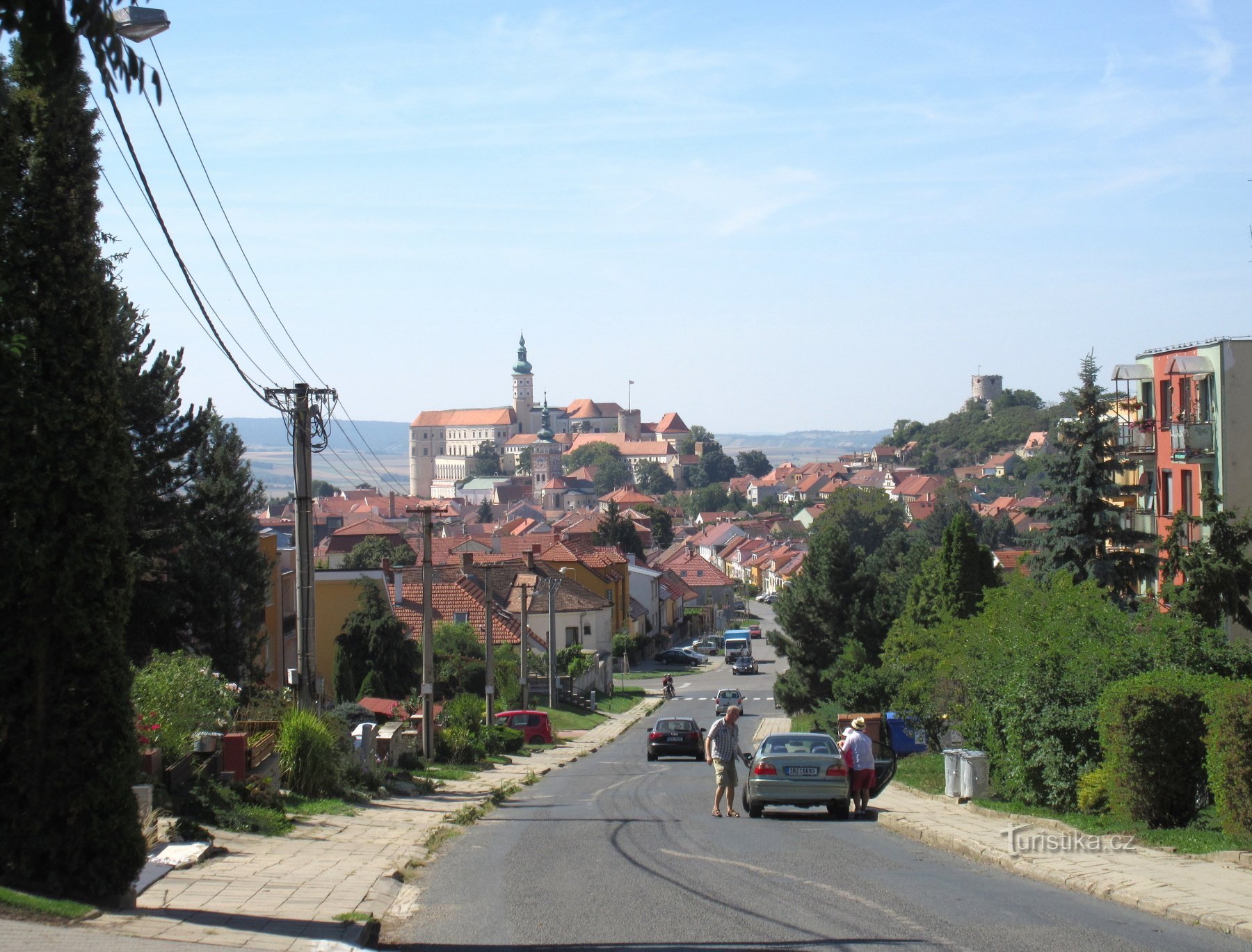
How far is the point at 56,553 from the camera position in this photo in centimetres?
893

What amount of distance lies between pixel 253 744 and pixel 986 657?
10.1 m

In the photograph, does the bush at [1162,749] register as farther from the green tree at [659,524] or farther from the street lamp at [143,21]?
the green tree at [659,524]

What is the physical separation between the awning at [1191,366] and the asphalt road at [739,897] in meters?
22.3

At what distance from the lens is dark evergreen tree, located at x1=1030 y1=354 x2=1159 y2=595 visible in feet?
105

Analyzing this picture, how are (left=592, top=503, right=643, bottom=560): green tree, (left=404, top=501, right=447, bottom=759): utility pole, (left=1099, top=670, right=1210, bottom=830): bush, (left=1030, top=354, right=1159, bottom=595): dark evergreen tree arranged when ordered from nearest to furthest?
(left=1099, top=670, right=1210, bottom=830): bush → (left=404, top=501, right=447, bottom=759): utility pole → (left=1030, top=354, right=1159, bottom=595): dark evergreen tree → (left=592, top=503, right=643, bottom=560): green tree

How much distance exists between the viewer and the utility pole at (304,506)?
18609 millimetres

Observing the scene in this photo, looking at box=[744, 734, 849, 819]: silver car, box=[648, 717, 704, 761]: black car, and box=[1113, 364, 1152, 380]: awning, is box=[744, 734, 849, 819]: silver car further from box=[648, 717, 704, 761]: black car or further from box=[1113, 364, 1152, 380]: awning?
box=[1113, 364, 1152, 380]: awning

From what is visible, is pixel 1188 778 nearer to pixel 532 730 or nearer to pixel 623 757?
pixel 623 757

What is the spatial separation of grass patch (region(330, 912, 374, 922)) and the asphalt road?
181 millimetres

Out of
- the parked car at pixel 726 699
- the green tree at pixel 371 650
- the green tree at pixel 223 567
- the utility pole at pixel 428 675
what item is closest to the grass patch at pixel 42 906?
the utility pole at pixel 428 675

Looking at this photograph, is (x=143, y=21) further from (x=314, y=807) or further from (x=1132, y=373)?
(x=1132, y=373)

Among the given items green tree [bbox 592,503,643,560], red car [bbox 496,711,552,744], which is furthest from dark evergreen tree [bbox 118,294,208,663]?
green tree [bbox 592,503,643,560]

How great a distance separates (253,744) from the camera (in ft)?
53.9

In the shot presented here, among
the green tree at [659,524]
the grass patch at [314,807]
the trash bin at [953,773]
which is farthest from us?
the green tree at [659,524]
